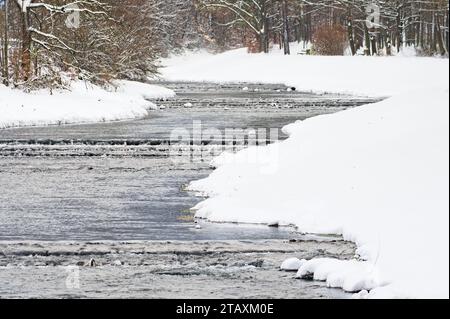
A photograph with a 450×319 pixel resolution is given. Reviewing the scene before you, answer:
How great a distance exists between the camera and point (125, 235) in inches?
583

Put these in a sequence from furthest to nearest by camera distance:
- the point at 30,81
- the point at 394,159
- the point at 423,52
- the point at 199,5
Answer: the point at 199,5 → the point at 423,52 → the point at 30,81 → the point at 394,159

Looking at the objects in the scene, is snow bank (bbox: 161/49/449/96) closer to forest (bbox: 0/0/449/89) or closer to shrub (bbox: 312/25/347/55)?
forest (bbox: 0/0/449/89)

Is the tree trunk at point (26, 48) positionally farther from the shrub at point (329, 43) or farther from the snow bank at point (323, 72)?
the shrub at point (329, 43)

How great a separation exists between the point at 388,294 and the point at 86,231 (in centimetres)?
582

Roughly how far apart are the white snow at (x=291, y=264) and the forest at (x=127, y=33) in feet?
16.9

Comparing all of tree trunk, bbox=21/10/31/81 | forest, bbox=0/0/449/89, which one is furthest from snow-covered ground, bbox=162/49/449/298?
tree trunk, bbox=21/10/31/81

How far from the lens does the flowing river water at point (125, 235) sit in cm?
1169

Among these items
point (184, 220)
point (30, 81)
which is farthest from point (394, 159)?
point (30, 81)

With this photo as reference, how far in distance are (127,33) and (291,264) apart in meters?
41.8

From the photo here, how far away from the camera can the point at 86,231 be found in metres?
15.2

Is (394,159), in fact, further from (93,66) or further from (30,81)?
(93,66)

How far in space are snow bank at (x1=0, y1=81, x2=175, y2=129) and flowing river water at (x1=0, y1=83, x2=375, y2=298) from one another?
7144mm

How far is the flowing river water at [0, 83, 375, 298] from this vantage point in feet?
38.3

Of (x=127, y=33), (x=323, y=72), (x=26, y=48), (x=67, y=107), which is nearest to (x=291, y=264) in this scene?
(x=67, y=107)
